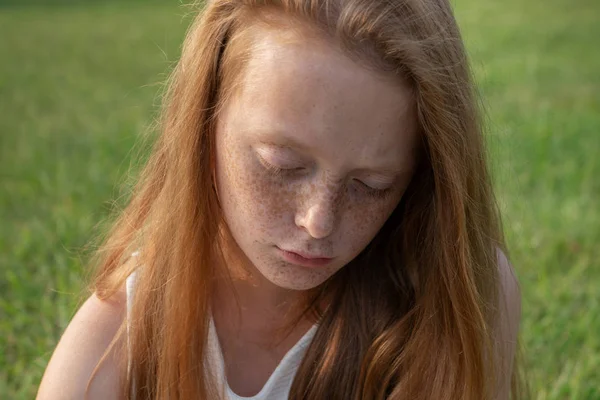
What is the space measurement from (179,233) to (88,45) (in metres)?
6.19

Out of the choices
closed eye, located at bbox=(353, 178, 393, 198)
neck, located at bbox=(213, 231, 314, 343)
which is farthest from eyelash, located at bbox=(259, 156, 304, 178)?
neck, located at bbox=(213, 231, 314, 343)

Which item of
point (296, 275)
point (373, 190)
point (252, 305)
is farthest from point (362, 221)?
point (252, 305)

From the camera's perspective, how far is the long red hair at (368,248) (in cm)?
164

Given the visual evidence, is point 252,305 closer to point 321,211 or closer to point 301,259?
point 301,259

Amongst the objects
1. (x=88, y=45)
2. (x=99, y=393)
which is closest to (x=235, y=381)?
(x=99, y=393)

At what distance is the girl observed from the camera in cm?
161

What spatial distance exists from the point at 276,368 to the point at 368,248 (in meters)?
0.35

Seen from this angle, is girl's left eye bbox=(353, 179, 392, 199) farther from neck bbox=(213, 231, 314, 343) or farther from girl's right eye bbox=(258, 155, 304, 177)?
neck bbox=(213, 231, 314, 343)

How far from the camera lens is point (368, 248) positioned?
2.05 meters

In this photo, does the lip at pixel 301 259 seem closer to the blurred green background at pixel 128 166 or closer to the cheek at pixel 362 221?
the cheek at pixel 362 221

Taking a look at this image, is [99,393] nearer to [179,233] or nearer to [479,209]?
[179,233]

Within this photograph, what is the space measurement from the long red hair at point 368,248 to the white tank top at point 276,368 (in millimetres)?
32

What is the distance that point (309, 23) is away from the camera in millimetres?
1618

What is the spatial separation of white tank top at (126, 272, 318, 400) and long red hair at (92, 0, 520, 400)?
1.3 inches
